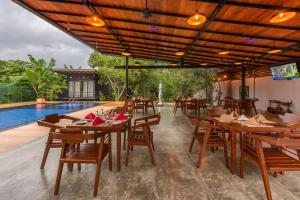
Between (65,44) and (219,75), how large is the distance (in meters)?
48.2

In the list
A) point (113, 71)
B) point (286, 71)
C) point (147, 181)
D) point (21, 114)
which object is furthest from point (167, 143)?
point (113, 71)

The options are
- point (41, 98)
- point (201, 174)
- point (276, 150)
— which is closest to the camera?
point (276, 150)

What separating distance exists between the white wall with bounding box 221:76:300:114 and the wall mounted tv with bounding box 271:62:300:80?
0.50 metres

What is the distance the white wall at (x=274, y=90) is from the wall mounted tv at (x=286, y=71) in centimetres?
50

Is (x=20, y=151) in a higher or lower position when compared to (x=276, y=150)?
lower

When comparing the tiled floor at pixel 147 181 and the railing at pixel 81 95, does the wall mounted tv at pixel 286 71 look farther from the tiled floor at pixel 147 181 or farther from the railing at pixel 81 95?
the railing at pixel 81 95

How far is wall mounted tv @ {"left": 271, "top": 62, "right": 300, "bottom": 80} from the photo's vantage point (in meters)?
8.03

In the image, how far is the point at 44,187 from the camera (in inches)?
83.4

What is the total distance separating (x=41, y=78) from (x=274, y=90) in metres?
16.9

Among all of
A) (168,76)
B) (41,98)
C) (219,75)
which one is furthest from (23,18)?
(219,75)

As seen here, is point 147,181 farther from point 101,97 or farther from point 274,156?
point 101,97

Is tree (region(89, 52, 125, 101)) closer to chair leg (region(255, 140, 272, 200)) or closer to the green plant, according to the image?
the green plant

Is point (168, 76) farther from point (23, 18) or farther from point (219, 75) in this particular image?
point (23, 18)

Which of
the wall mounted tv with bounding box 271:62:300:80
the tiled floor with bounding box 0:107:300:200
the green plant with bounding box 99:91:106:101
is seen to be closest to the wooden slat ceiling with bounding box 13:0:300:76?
the wall mounted tv with bounding box 271:62:300:80
